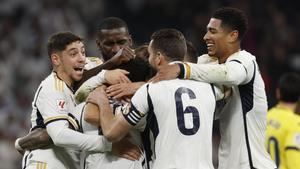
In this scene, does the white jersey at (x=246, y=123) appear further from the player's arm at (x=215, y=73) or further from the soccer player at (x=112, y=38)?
the soccer player at (x=112, y=38)

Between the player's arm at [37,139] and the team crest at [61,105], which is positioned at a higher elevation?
the team crest at [61,105]

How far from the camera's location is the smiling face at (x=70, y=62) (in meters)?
7.34

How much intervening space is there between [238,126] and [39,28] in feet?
35.1

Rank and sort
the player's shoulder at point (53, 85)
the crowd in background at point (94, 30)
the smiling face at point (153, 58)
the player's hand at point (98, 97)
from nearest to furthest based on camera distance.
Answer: the smiling face at point (153, 58)
the player's hand at point (98, 97)
the player's shoulder at point (53, 85)
the crowd in background at point (94, 30)

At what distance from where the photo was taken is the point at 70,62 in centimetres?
734

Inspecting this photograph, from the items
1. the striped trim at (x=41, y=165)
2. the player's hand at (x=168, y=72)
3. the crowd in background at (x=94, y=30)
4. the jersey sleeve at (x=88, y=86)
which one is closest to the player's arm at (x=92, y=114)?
the jersey sleeve at (x=88, y=86)

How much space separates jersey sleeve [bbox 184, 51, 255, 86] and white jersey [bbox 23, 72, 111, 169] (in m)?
0.95

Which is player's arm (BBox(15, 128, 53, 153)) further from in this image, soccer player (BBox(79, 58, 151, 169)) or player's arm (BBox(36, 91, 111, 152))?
soccer player (BBox(79, 58, 151, 169))

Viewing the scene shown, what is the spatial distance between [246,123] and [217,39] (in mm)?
774

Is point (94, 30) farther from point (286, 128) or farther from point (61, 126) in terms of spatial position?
point (61, 126)

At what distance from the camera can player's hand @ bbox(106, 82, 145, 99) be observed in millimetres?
6852

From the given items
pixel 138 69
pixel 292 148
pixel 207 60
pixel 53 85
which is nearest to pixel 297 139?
pixel 292 148

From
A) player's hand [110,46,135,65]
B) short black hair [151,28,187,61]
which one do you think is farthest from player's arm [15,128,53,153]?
short black hair [151,28,187,61]

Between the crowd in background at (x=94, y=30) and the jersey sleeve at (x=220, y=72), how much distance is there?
8575mm
